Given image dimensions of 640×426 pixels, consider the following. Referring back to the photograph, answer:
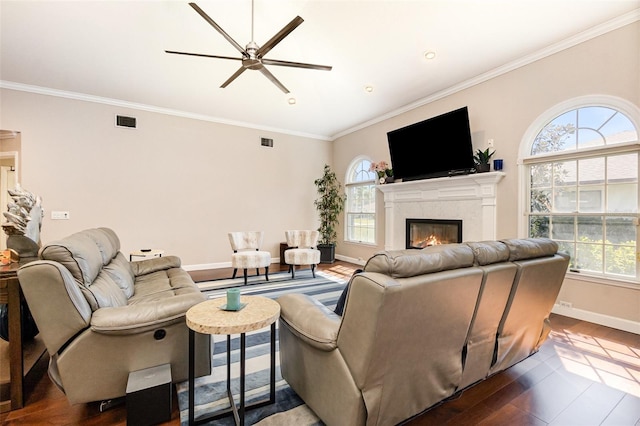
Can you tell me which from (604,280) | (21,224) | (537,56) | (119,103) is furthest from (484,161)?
(119,103)

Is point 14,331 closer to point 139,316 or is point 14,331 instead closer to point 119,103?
point 139,316

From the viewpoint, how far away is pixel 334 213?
21.3 feet

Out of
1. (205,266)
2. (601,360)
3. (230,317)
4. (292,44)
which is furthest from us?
(205,266)

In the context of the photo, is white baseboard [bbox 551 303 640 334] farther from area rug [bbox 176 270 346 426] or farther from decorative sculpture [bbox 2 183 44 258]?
decorative sculpture [bbox 2 183 44 258]

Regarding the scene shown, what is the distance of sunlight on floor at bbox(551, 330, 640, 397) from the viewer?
6.46 feet

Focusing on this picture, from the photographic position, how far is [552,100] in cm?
326

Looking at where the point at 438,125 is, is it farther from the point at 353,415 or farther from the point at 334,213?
the point at 353,415

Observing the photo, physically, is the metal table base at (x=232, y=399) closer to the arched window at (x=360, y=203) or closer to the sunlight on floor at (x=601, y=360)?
the sunlight on floor at (x=601, y=360)

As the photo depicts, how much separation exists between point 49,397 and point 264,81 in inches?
155

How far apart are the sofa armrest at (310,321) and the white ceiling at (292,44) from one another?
263 centimetres

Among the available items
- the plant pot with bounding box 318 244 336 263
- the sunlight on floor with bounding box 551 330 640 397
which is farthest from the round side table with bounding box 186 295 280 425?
the plant pot with bounding box 318 244 336 263

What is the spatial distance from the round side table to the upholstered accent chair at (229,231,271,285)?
108 inches

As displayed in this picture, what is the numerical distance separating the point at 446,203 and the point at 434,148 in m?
0.88

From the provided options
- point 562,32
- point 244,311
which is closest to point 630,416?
point 244,311
